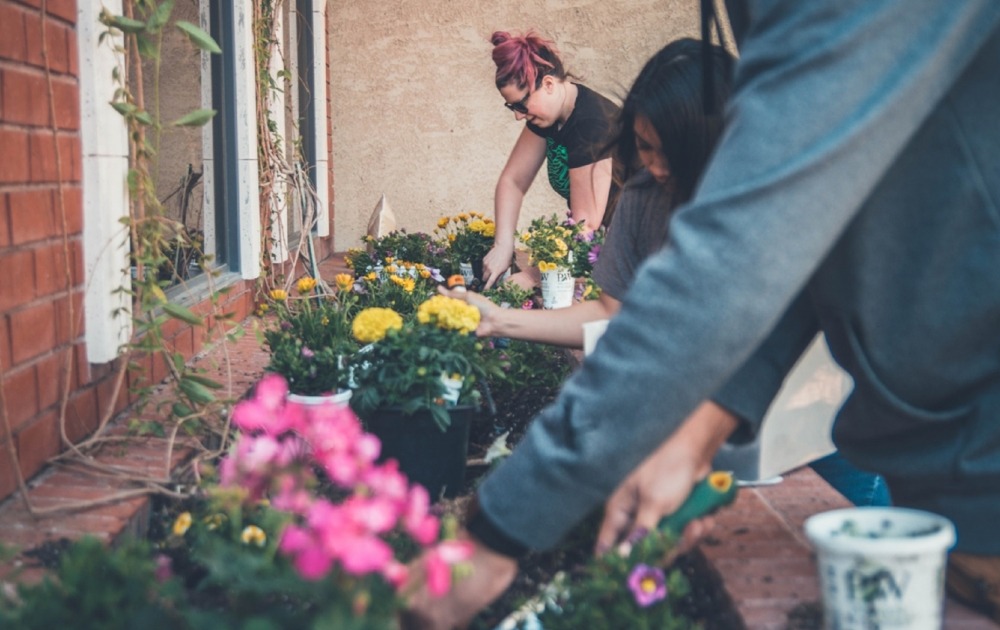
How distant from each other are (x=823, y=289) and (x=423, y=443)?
1.24 meters

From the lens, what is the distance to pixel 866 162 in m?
1.10

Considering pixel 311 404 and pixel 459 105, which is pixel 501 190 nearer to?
pixel 311 404

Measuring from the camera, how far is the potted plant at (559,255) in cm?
446

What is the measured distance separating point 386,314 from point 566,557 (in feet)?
2.59

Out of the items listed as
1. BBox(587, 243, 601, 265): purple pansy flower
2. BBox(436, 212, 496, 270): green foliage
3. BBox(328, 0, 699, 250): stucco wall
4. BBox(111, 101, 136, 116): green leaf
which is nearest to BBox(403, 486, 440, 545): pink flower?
BBox(111, 101, 136, 116): green leaf

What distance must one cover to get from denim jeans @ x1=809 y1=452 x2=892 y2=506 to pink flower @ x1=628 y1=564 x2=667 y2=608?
5.40 feet

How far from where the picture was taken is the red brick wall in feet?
6.97

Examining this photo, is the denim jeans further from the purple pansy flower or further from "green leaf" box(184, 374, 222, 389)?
the purple pansy flower

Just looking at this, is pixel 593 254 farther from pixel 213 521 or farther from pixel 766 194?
pixel 766 194

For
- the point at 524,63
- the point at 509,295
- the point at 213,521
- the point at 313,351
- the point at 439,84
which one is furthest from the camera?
the point at 439,84

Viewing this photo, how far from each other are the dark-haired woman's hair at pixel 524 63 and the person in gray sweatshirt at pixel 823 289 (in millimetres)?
3257

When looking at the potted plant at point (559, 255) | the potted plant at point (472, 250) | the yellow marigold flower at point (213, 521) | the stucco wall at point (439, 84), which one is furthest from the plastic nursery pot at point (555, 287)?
the stucco wall at point (439, 84)

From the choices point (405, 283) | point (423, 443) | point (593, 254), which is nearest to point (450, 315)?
point (423, 443)

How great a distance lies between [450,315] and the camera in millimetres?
2537
